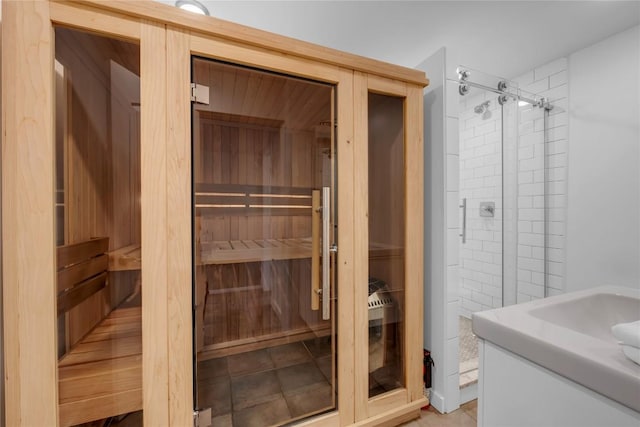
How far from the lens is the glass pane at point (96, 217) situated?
1.03 m

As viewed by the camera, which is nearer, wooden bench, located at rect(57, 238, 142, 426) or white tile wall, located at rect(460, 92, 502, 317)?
wooden bench, located at rect(57, 238, 142, 426)

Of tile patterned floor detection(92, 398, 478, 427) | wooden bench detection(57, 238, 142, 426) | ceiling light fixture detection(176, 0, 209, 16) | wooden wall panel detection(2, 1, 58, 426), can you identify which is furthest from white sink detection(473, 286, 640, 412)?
ceiling light fixture detection(176, 0, 209, 16)

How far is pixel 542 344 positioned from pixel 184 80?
4.89 ft

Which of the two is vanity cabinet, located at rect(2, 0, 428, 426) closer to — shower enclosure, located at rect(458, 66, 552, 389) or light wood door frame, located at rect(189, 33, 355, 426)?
light wood door frame, located at rect(189, 33, 355, 426)

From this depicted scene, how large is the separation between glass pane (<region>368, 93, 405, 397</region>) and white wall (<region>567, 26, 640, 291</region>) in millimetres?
1542

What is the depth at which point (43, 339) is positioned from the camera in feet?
3.08

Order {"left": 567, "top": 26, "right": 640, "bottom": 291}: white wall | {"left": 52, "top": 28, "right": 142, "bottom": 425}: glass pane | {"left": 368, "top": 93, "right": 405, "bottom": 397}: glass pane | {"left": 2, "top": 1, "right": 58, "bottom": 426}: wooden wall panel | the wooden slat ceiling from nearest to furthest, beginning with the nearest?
{"left": 2, "top": 1, "right": 58, "bottom": 426}: wooden wall panel
{"left": 52, "top": 28, "right": 142, "bottom": 425}: glass pane
the wooden slat ceiling
{"left": 368, "top": 93, "right": 405, "bottom": 397}: glass pane
{"left": 567, "top": 26, "right": 640, "bottom": 291}: white wall

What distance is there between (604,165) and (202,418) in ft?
9.43

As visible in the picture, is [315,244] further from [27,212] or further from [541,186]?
[541,186]

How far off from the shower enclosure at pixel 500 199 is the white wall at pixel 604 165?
22 cm

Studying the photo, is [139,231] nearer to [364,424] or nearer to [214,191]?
[214,191]

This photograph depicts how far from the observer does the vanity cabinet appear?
936mm

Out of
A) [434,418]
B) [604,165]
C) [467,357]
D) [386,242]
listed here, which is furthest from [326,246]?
[604,165]

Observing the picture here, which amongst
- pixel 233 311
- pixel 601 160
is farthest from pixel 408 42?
pixel 233 311
